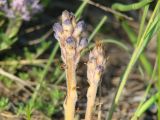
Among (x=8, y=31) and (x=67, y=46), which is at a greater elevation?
(x=8, y=31)

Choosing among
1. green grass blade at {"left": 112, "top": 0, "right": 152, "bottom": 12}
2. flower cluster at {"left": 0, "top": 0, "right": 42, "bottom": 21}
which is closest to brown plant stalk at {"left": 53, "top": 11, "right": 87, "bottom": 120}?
green grass blade at {"left": 112, "top": 0, "right": 152, "bottom": 12}

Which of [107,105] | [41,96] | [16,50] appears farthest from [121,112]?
[16,50]

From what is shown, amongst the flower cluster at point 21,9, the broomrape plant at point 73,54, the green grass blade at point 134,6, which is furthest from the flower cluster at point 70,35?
the flower cluster at point 21,9

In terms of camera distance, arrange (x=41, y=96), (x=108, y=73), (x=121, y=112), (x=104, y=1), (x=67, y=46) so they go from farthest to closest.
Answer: (x=104, y=1)
(x=108, y=73)
(x=121, y=112)
(x=41, y=96)
(x=67, y=46)

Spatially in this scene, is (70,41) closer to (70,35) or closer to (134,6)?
(70,35)

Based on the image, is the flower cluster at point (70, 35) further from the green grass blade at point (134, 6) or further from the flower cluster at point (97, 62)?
the green grass blade at point (134, 6)

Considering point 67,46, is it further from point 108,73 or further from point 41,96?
point 108,73

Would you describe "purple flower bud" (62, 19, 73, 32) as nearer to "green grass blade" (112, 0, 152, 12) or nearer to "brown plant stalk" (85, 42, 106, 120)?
"brown plant stalk" (85, 42, 106, 120)
